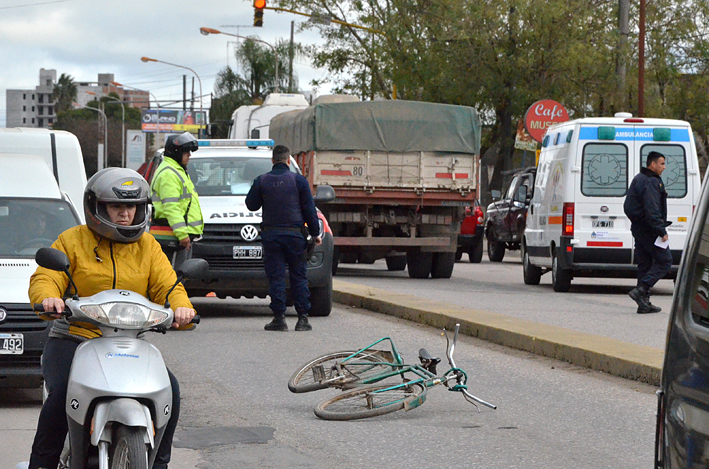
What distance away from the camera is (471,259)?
89.0 ft

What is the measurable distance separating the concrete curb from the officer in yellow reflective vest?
278 centimetres

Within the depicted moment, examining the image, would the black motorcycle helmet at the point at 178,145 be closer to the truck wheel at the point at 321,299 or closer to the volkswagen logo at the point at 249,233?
the volkswagen logo at the point at 249,233

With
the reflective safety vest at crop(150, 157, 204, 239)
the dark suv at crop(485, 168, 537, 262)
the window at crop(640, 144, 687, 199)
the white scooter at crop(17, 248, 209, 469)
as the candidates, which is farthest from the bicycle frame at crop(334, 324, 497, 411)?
the dark suv at crop(485, 168, 537, 262)

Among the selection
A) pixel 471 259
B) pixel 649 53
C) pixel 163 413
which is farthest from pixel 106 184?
pixel 649 53

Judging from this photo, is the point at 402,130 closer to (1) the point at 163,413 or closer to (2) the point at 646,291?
(2) the point at 646,291

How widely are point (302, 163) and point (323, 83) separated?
21.8 metres

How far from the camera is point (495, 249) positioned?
27828mm

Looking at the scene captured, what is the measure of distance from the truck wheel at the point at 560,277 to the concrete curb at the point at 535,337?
143 inches

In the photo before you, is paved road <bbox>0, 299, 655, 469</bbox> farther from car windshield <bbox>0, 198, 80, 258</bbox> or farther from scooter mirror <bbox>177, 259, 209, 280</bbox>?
scooter mirror <bbox>177, 259, 209, 280</bbox>

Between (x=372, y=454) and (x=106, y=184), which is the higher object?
(x=106, y=184)

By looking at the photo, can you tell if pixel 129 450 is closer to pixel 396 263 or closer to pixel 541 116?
pixel 396 263

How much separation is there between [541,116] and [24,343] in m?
18.2

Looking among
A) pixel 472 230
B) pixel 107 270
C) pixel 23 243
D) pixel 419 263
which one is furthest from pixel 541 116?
pixel 107 270

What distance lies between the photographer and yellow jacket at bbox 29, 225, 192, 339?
474 cm
